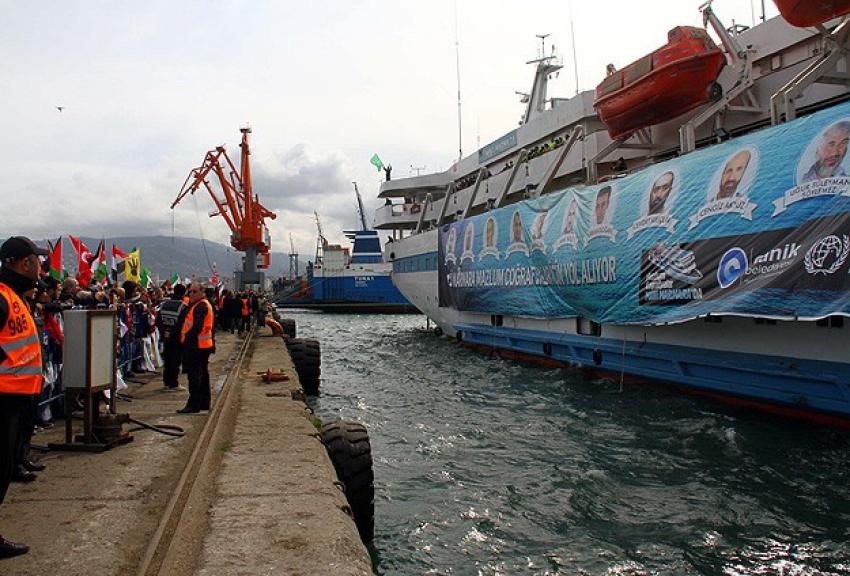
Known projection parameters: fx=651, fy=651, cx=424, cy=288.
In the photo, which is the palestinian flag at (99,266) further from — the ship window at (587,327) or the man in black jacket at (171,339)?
the ship window at (587,327)

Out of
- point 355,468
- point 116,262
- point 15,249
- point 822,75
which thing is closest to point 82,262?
point 116,262

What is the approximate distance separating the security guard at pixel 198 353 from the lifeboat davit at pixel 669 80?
1018cm

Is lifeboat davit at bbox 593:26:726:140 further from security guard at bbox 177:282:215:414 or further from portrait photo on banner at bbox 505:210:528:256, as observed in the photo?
security guard at bbox 177:282:215:414

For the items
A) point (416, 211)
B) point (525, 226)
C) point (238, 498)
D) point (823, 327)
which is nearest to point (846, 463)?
point (823, 327)

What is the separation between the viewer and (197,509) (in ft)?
14.4

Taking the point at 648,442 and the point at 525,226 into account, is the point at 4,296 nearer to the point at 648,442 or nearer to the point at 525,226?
the point at 648,442

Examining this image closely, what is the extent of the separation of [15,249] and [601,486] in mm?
5937

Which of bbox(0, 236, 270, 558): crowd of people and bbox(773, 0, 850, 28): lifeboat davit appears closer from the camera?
bbox(0, 236, 270, 558): crowd of people

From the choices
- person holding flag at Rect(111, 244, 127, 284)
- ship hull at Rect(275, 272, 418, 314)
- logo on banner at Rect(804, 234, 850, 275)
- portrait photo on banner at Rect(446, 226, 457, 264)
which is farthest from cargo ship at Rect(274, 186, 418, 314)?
logo on banner at Rect(804, 234, 850, 275)

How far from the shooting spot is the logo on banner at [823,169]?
8242mm

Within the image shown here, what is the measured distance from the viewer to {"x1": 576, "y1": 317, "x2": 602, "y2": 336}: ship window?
14258 millimetres

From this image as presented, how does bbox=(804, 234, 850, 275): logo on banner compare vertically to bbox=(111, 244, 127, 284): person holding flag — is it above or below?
below

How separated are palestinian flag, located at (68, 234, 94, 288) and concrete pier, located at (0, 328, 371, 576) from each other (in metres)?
6.75

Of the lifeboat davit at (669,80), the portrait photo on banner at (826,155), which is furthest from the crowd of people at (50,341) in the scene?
the lifeboat davit at (669,80)
